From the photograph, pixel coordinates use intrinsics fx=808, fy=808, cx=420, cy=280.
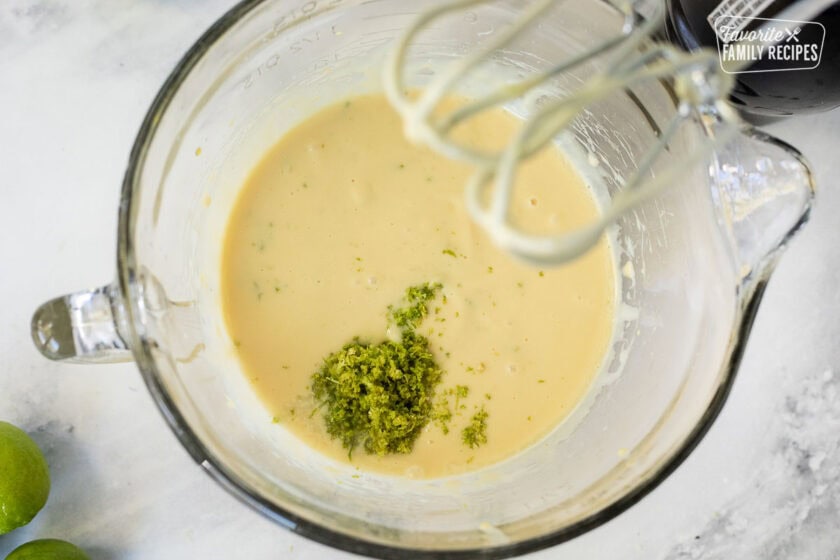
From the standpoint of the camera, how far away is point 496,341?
1312mm

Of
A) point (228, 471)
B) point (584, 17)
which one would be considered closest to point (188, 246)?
point (228, 471)

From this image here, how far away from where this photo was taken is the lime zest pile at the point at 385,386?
1.25 metres

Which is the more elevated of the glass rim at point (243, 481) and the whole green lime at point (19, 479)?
the glass rim at point (243, 481)

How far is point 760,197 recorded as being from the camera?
105 centimetres

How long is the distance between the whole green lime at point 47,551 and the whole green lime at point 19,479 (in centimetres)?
5

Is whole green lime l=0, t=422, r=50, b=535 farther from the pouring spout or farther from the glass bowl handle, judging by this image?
the pouring spout

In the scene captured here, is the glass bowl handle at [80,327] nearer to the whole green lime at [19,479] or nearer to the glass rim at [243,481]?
the glass rim at [243,481]

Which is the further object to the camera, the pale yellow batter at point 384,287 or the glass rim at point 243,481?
the pale yellow batter at point 384,287

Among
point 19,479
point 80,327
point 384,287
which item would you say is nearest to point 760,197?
point 384,287

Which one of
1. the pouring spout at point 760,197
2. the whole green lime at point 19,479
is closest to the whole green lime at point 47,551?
the whole green lime at point 19,479

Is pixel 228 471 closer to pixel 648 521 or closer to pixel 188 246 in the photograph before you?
pixel 188 246

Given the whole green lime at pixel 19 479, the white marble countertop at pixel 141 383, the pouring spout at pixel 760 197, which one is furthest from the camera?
the white marble countertop at pixel 141 383

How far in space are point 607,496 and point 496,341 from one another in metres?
0.31

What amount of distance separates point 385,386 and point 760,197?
1.97 feet
